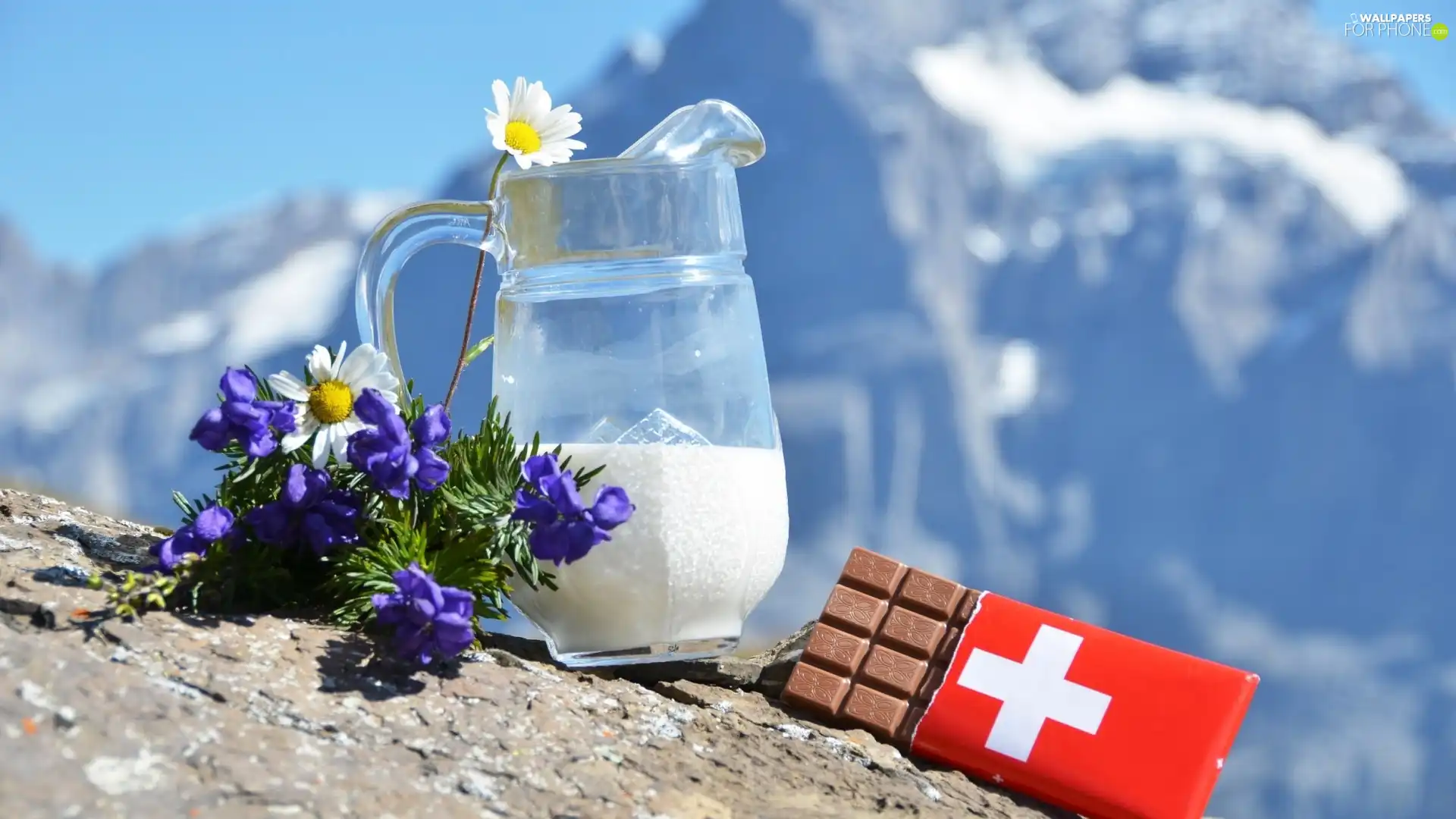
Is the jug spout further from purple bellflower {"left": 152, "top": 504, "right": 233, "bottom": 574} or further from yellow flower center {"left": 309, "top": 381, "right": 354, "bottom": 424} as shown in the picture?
purple bellflower {"left": 152, "top": 504, "right": 233, "bottom": 574}

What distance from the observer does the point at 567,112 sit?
5.78 feet

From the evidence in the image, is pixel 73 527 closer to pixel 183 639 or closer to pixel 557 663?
pixel 183 639

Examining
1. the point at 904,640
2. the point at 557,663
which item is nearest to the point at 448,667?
the point at 557,663

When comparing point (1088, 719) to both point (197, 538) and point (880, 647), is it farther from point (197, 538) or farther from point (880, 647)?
point (197, 538)

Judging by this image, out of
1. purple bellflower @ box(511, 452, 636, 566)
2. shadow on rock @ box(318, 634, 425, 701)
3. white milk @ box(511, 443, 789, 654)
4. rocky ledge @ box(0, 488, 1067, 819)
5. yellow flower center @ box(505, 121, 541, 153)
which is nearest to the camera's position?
rocky ledge @ box(0, 488, 1067, 819)

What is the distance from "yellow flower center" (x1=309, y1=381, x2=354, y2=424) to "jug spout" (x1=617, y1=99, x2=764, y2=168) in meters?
0.49

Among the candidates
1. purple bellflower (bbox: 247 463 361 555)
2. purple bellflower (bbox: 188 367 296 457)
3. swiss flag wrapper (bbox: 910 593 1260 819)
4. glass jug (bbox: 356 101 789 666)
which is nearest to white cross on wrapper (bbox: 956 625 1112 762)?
swiss flag wrapper (bbox: 910 593 1260 819)

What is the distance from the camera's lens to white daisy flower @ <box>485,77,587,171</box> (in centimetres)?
170

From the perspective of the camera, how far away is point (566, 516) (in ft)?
4.98

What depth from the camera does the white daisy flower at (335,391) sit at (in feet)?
5.11

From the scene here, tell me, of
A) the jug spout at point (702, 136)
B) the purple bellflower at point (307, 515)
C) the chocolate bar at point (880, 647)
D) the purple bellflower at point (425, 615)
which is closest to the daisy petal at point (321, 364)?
the purple bellflower at point (307, 515)

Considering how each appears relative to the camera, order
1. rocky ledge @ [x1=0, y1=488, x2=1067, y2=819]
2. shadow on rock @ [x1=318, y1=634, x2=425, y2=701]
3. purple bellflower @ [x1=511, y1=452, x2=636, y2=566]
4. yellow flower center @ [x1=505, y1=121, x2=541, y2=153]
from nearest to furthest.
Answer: rocky ledge @ [x1=0, y1=488, x2=1067, y2=819]
shadow on rock @ [x1=318, y1=634, x2=425, y2=701]
purple bellflower @ [x1=511, y1=452, x2=636, y2=566]
yellow flower center @ [x1=505, y1=121, x2=541, y2=153]

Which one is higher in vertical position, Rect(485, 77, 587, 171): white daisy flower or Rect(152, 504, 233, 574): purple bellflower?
Rect(485, 77, 587, 171): white daisy flower

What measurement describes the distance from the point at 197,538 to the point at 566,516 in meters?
0.44
